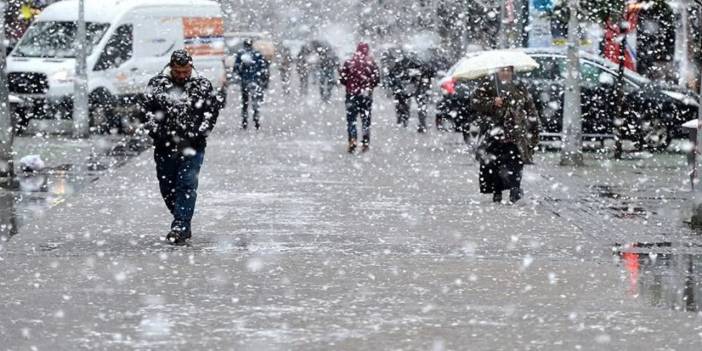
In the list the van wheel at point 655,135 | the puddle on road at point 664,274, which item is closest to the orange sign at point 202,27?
the van wheel at point 655,135

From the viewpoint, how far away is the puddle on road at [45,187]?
14.3 m

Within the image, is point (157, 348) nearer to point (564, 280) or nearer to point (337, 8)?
point (564, 280)

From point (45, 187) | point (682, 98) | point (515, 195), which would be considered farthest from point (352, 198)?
point (682, 98)

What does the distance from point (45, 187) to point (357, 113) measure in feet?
25.1

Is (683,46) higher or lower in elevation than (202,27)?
lower

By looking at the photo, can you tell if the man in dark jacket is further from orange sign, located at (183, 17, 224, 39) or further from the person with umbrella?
orange sign, located at (183, 17, 224, 39)

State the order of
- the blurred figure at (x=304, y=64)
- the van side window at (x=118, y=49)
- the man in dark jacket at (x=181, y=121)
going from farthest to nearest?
the blurred figure at (x=304, y=64), the van side window at (x=118, y=49), the man in dark jacket at (x=181, y=121)

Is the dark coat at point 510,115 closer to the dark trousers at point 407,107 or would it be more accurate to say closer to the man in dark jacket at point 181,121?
the man in dark jacket at point 181,121

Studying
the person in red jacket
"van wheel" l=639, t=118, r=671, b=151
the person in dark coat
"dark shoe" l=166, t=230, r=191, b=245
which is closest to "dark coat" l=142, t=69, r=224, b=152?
"dark shoe" l=166, t=230, r=191, b=245

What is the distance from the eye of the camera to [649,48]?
34.0m

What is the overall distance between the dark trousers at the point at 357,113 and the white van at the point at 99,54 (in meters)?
5.70

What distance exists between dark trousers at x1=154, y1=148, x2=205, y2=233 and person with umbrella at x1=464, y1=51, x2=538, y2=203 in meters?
4.15

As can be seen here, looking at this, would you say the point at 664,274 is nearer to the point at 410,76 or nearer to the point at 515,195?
the point at 515,195

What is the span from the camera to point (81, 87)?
26.9m
